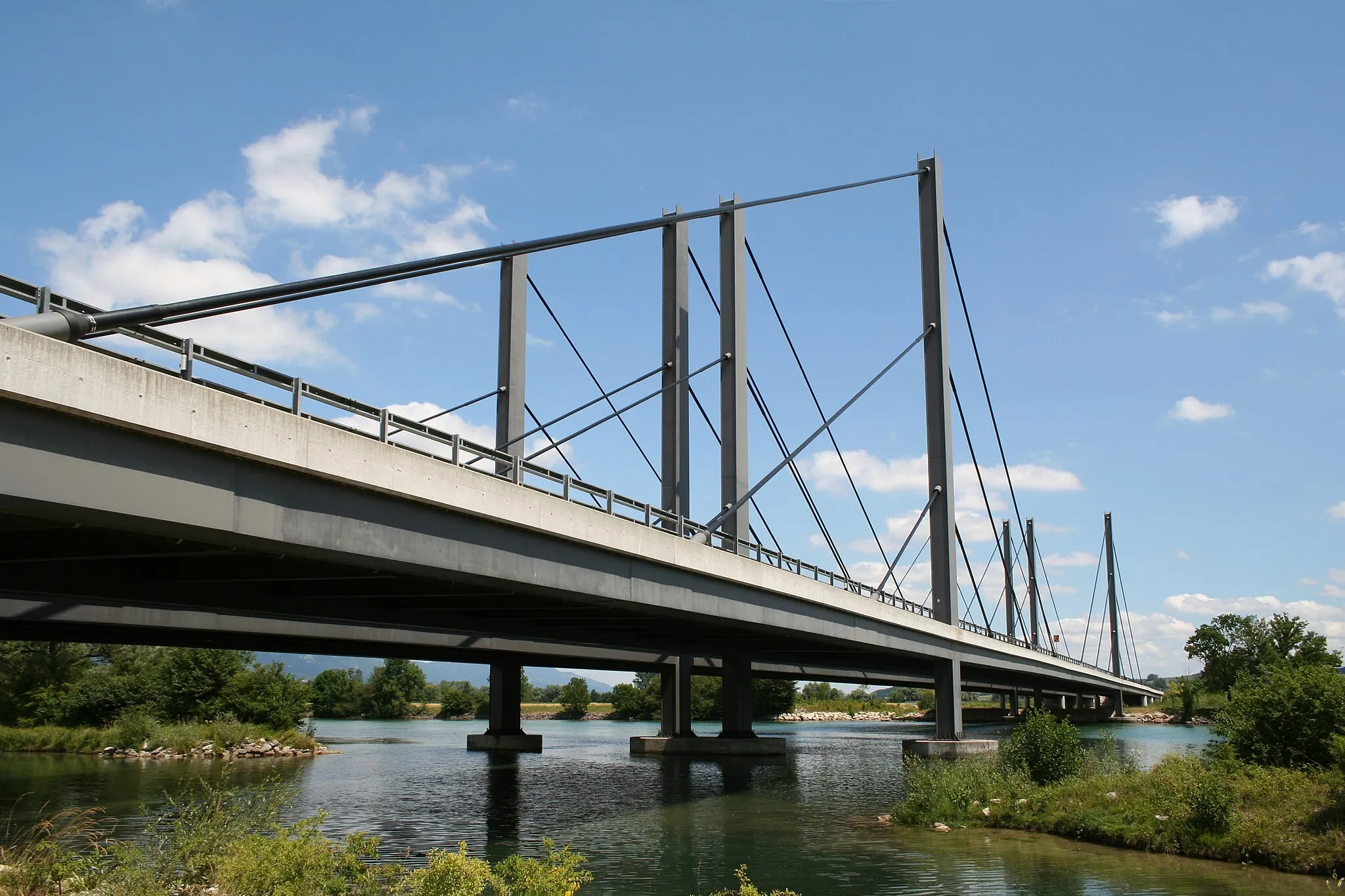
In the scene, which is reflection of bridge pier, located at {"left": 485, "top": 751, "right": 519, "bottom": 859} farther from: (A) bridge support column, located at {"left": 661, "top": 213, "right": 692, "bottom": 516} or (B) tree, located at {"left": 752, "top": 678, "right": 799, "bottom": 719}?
(B) tree, located at {"left": 752, "top": 678, "right": 799, "bottom": 719}

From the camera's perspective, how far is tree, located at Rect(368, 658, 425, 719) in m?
135

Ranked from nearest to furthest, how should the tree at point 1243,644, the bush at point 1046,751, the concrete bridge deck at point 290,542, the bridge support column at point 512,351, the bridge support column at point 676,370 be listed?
the concrete bridge deck at point 290,542 → the bush at point 1046,751 → the bridge support column at point 512,351 → the bridge support column at point 676,370 → the tree at point 1243,644

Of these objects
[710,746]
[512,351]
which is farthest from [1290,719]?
[710,746]

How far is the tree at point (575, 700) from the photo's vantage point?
13962 centimetres

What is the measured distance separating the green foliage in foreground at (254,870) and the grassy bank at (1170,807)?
16.0m

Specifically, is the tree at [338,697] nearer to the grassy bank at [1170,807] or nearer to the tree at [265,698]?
the tree at [265,698]

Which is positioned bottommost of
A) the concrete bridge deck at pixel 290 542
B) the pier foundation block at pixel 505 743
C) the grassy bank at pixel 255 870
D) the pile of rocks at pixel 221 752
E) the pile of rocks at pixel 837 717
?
the pile of rocks at pixel 837 717

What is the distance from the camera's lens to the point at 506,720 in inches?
2514

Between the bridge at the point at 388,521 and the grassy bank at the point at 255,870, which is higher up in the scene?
the bridge at the point at 388,521

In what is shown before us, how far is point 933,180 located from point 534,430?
31.4 metres

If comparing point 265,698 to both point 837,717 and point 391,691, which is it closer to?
point 391,691

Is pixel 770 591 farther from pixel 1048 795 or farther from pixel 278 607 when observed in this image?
pixel 278 607

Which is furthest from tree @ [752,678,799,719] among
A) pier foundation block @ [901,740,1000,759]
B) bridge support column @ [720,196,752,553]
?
bridge support column @ [720,196,752,553]

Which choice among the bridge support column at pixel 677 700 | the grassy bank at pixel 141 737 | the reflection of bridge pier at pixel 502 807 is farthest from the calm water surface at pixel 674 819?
the bridge support column at pixel 677 700
